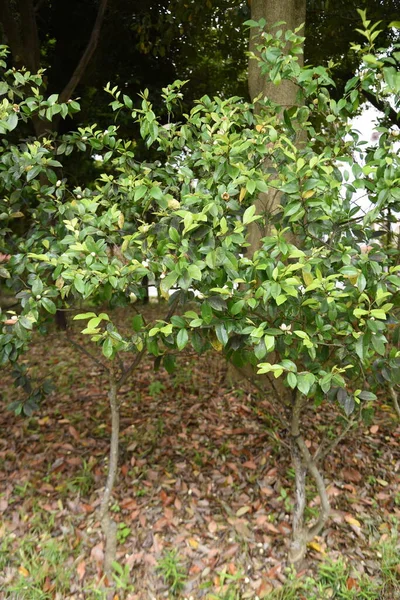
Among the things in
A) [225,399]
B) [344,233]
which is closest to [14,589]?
[225,399]

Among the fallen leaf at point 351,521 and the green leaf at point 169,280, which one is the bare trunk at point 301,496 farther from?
the green leaf at point 169,280

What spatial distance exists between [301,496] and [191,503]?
28.2 inches

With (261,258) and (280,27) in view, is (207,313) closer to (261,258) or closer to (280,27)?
(261,258)

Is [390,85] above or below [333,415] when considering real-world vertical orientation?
above

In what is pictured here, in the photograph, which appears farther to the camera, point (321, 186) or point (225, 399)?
point (225, 399)

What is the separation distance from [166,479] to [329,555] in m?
1.11

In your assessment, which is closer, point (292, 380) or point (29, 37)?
point (292, 380)

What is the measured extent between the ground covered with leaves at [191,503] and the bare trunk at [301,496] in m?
0.07

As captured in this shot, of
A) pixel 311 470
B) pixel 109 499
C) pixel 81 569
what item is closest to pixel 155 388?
pixel 109 499

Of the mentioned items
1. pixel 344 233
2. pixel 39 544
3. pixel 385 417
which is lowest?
pixel 385 417

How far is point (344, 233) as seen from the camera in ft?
8.16

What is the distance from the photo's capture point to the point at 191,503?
3.02 metres

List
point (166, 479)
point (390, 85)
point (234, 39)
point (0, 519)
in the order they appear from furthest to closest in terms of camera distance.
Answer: point (234, 39)
point (166, 479)
point (0, 519)
point (390, 85)

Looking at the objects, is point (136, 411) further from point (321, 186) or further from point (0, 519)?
point (321, 186)
